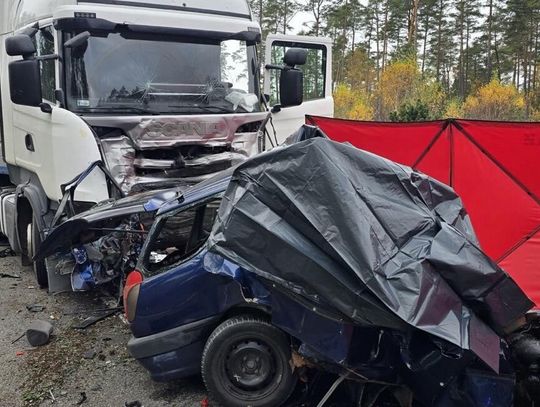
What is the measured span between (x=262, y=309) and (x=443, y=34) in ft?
141

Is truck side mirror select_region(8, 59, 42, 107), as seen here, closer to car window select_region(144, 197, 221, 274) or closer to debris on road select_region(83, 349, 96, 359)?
car window select_region(144, 197, 221, 274)

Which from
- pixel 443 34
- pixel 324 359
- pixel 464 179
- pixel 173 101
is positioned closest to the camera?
pixel 324 359

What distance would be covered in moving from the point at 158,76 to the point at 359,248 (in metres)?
3.69

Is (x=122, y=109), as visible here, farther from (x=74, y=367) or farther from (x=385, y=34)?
(x=385, y=34)

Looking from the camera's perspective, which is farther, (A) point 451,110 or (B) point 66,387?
(A) point 451,110

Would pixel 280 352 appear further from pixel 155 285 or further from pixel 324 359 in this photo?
pixel 155 285

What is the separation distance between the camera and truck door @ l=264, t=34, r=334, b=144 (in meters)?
6.82

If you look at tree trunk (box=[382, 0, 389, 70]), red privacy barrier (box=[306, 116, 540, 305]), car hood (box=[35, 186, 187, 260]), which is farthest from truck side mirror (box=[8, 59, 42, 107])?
tree trunk (box=[382, 0, 389, 70])

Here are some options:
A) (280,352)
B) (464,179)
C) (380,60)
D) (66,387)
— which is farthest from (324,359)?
(380,60)

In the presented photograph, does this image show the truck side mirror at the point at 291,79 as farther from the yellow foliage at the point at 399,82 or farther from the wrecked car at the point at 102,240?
the yellow foliage at the point at 399,82

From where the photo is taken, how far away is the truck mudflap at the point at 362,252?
2.83 meters

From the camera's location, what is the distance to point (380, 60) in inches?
1688

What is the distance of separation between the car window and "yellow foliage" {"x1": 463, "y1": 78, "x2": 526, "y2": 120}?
31.8m

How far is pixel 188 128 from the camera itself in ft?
18.5
